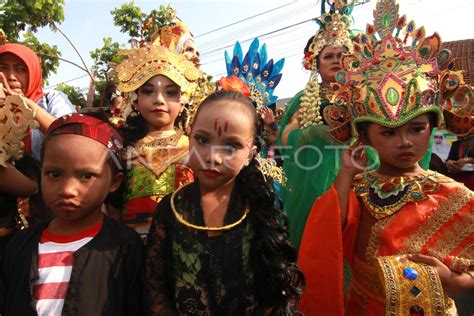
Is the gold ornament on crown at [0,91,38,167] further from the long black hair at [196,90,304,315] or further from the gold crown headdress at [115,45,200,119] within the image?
the long black hair at [196,90,304,315]

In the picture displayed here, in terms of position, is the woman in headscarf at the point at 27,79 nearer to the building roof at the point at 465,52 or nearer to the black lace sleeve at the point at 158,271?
the black lace sleeve at the point at 158,271

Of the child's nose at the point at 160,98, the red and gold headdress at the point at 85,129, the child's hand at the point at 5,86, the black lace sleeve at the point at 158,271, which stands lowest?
the black lace sleeve at the point at 158,271

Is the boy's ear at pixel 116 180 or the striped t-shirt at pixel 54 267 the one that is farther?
the boy's ear at pixel 116 180

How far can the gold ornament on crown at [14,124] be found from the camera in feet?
6.24

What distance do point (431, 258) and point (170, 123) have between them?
5.14 feet

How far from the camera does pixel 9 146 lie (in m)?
1.91

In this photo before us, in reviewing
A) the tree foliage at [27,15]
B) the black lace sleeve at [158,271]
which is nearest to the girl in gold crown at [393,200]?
→ the black lace sleeve at [158,271]

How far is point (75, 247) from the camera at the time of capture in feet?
5.55

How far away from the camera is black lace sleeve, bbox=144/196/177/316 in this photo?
5.33ft

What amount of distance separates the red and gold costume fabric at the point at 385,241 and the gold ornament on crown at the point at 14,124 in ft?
4.57

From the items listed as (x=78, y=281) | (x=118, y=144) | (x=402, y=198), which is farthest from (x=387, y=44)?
(x=78, y=281)

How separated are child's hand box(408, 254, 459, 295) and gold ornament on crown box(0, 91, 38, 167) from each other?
1.76m

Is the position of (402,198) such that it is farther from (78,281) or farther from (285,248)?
(78,281)

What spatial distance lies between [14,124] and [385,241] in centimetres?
173
